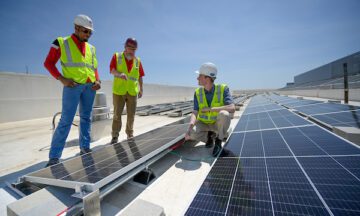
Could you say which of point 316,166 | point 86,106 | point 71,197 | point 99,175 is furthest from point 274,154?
point 86,106

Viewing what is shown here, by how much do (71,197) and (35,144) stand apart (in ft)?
12.0

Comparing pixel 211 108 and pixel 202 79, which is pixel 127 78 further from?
pixel 211 108

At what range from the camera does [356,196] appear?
4.48ft

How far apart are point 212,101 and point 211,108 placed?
0.24 meters

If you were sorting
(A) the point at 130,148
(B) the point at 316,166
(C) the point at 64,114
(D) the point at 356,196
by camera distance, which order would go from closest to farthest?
(D) the point at 356,196, (B) the point at 316,166, (A) the point at 130,148, (C) the point at 64,114

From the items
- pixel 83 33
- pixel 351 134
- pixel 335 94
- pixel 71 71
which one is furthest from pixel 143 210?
pixel 335 94

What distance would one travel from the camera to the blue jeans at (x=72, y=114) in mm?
2799

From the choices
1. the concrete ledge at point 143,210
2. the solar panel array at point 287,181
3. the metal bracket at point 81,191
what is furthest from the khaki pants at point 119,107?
the concrete ledge at point 143,210

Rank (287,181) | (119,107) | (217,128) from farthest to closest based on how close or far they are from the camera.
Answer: (119,107) < (217,128) < (287,181)

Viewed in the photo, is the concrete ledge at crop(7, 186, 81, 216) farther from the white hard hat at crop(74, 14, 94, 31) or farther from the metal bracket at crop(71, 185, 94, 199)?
the white hard hat at crop(74, 14, 94, 31)

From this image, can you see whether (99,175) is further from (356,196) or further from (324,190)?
(356,196)

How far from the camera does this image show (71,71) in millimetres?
2910

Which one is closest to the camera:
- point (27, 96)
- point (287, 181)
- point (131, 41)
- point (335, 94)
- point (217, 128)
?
point (287, 181)

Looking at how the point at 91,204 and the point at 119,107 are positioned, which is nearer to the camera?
the point at 91,204
